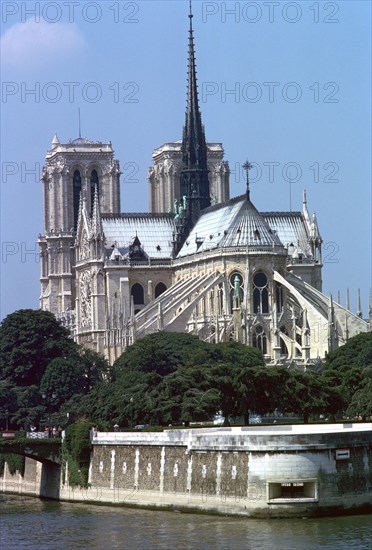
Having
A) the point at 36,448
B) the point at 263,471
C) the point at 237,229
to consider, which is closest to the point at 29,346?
the point at 237,229

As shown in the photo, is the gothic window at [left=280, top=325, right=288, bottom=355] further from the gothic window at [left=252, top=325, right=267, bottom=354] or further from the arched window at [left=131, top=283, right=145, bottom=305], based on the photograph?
the arched window at [left=131, top=283, right=145, bottom=305]

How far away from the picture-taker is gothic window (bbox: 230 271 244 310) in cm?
14512

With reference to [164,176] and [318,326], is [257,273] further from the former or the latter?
[164,176]

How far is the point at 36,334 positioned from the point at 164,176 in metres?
55.2

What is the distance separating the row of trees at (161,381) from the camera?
284 feet

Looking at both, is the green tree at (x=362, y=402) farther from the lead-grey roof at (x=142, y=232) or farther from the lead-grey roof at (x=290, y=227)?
the lead-grey roof at (x=290, y=227)

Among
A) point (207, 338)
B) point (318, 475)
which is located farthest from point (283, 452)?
point (207, 338)

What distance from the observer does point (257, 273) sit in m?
147

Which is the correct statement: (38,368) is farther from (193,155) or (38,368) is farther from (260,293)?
(193,155)

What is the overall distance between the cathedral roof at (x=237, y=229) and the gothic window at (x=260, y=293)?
8.18ft

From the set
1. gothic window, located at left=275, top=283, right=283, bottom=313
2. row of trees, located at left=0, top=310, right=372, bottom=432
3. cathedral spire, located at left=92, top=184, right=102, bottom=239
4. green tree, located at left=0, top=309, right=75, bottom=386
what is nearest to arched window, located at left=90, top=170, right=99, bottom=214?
cathedral spire, located at left=92, top=184, right=102, bottom=239

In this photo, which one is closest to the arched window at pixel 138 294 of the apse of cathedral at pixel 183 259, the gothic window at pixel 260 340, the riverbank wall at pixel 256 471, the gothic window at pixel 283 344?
the apse of cathedral at pixel 183 259

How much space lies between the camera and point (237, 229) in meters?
147

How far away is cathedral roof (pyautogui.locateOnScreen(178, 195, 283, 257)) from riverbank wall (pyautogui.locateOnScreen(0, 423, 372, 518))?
72.0m
